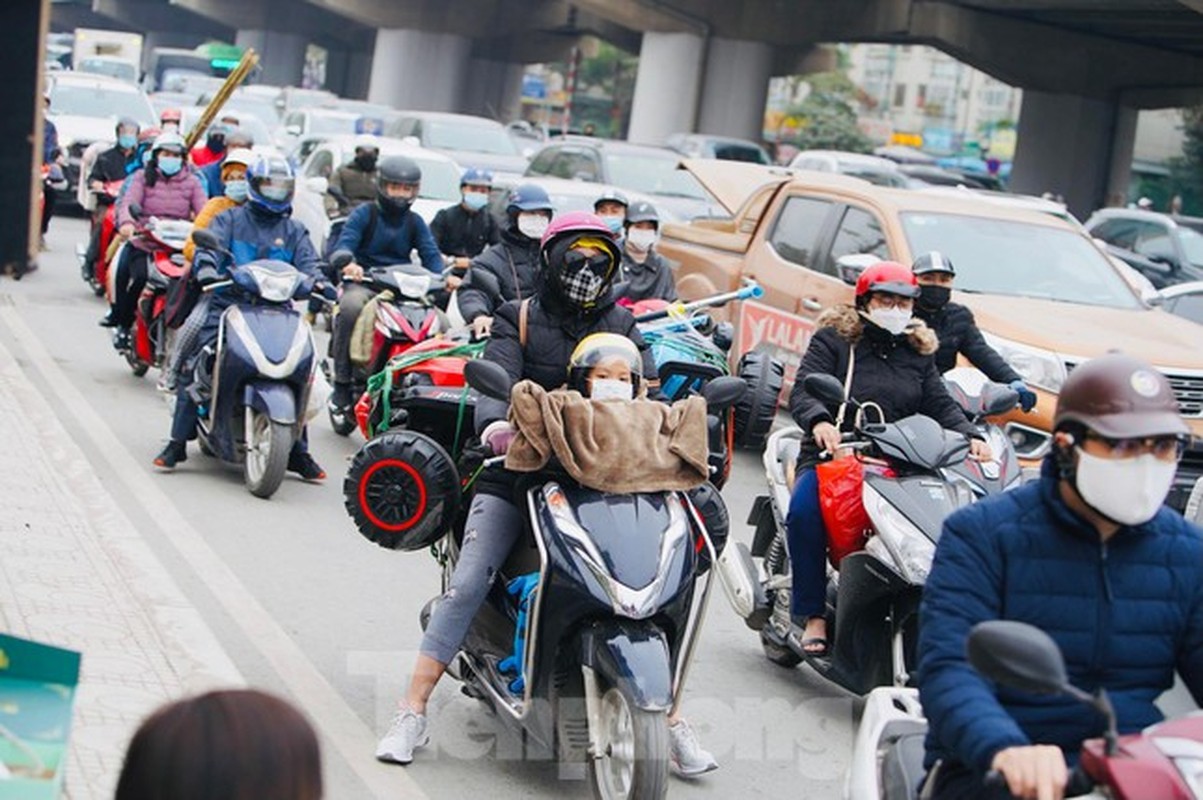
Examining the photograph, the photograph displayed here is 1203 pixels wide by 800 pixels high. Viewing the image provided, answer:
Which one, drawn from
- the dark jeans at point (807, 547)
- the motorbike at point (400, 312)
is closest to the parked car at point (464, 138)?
the motorbike at point (400, 312)

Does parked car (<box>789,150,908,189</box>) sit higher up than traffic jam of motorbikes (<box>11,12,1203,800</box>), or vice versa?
parked car (<box>789,150,908,189</box>)

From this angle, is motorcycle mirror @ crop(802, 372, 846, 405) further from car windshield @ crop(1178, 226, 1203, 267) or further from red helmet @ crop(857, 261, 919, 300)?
car windshield @ crop(1178, 226, 1203, 267)

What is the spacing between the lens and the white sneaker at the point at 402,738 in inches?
274

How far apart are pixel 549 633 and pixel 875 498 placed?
178 centimetres

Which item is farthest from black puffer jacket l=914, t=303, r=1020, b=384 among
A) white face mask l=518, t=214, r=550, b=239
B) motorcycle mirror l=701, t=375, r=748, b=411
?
motorcycle mirror l=701, t=375, r=748, b=411

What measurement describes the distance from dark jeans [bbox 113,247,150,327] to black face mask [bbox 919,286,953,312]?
664 cm

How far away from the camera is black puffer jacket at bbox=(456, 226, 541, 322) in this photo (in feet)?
34.8

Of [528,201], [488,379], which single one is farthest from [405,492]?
[528,201]

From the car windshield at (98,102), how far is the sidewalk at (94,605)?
1886 cm

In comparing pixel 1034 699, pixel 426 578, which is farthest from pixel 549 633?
pixel 426 578

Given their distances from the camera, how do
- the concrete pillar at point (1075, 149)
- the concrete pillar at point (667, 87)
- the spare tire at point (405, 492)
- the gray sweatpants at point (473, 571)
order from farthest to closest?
the concrete pillar at point (667, 87), the concrete pillar at point (1075, 149), the spare tire at point (405, 492), the gray sweatpants at point (473, 571)

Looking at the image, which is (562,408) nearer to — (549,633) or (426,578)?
(549,633)

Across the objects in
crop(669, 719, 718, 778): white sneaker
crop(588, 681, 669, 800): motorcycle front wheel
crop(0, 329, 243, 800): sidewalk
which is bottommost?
crop(0, 329, 243, 800): sidewalk

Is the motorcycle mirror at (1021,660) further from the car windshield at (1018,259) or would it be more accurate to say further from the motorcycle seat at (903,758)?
the car windshield at (1018,259)
